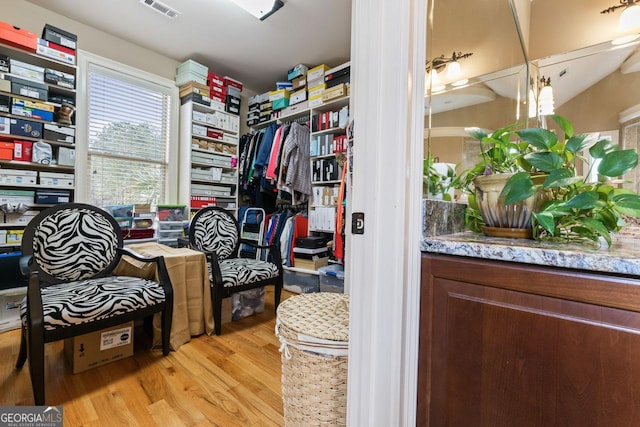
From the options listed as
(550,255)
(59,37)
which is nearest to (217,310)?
(550,255)

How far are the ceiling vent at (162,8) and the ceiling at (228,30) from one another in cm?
4

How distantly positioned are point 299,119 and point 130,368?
Result: 2883 mm

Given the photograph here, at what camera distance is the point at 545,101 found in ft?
4.55

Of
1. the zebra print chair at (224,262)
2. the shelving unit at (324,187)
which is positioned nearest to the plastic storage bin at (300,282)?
the shelving unit at (324,187)

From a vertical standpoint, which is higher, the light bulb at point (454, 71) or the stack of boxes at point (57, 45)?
the stack of boxes at point (57, 45)

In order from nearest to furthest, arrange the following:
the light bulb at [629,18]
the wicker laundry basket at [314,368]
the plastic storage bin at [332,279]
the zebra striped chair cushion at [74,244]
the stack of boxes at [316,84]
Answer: the wicker laundry basket at [314,368]
the light bulb at [629,18]
the zebra striped chair cushion at [74,244]
the plastic storage bin at [332,279]
the stack of boxes at [316,84]

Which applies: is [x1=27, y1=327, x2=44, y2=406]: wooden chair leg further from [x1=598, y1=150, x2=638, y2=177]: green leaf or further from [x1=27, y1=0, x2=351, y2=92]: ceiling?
[x1=27, y1=0, x2=351, y2=92]: ceiling

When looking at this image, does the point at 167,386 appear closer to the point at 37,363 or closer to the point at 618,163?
the point at 37,363

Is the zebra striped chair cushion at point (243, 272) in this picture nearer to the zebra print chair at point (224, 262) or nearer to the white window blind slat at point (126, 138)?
the zebra print chair at point (224, 262)

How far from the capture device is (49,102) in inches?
89.2

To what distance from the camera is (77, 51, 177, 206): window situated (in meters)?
2.66

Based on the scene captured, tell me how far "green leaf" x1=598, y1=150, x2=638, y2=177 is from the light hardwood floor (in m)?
1.41

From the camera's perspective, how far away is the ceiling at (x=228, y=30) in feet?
7.67

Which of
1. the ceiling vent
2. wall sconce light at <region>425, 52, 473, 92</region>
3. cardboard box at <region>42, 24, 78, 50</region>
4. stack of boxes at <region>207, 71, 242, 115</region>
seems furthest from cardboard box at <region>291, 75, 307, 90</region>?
wall sconce light at <region>425, 52, 473, 92</region>
